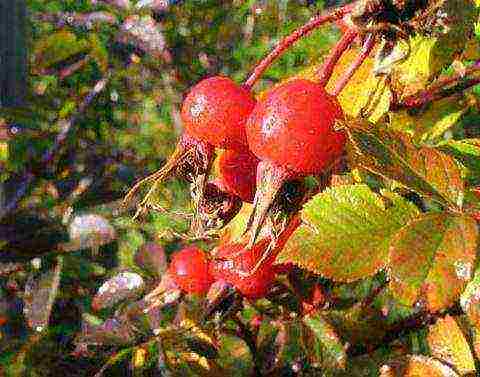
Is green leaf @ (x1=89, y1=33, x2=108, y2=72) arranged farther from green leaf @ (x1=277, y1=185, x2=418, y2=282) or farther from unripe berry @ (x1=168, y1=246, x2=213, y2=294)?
green leaf @ (x1=277, y1=185, x2=418, y2=282)

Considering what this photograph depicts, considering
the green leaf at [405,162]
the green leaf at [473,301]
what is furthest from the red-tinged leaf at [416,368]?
the green leaf at [405,162]

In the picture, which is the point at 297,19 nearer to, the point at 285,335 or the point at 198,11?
the point at 198,11

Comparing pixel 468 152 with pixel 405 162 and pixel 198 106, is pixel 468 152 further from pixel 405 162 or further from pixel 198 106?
pixel 198 106

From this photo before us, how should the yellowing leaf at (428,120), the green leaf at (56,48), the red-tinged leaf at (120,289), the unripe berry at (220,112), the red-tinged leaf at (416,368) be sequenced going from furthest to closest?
1. the green leaf at (56,48)
2. the red-tinged leaf at (120,289)
3. the yellowing leaf at (428,120)
4. the red-tinged leaf at (416,368)
5. the unripe berry at (220,112)

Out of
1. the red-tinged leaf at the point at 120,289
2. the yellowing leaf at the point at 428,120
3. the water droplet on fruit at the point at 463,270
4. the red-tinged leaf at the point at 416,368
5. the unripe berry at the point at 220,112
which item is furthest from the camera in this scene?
the red-tinged leaf at the point at 120,289

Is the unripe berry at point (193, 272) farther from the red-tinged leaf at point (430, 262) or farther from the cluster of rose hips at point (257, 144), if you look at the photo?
the red-tinged leaf at point (430, 262)

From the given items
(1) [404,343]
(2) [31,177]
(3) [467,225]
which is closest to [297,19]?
(2) [31,177]

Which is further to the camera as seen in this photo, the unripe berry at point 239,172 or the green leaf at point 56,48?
the green leaf at point 56,48
